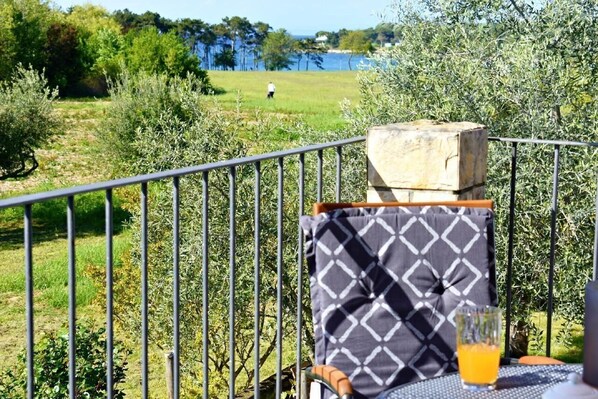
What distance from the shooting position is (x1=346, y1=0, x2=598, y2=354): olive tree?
7.03 m

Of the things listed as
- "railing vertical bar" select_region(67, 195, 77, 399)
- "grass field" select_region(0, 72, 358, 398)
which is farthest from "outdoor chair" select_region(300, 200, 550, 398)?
"grass field" select_region(0, 72, 358, 398)

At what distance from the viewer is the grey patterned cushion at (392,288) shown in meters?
2.64

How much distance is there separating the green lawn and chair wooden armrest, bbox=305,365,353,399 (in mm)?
25330

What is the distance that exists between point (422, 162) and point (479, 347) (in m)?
1.56

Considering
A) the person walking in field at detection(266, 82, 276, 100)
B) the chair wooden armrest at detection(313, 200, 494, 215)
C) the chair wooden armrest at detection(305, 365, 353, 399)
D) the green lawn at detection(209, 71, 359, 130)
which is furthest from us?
the person walking in field at detection(266, 82, 276, 100)

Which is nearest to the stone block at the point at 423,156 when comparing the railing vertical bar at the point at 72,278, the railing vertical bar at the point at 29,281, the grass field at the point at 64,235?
the railing vertical bar at the point at 72,278

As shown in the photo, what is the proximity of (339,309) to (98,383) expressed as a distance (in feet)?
12.7

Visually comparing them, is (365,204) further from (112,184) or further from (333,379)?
(112,184)

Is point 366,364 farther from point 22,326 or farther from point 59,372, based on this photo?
point 22,326

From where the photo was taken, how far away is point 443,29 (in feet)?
27.2

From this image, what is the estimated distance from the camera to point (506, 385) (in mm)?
1973

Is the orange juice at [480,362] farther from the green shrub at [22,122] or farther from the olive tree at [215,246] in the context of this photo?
the green shrub at [22,122]

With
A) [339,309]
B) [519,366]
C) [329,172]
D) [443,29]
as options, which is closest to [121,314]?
[329,172]

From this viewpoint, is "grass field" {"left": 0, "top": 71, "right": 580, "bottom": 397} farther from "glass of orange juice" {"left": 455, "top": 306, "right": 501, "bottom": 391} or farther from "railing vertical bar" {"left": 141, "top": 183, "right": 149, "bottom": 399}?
"glass of orange juice" {"left": 455, "top": 306, "right": 501, "bottom": 391}
